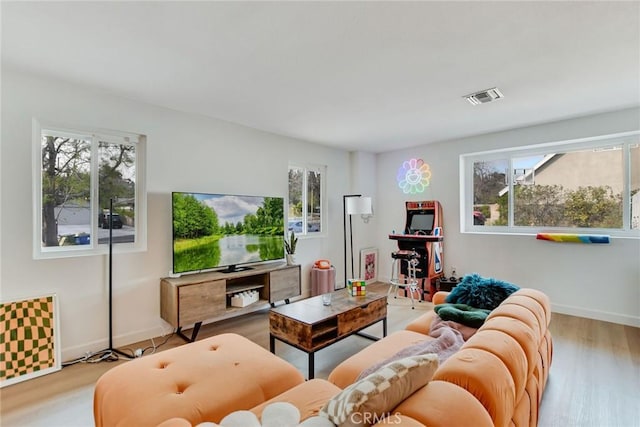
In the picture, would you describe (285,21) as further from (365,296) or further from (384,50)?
(365,296)

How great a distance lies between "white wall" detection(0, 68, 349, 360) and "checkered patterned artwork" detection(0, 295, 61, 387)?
11 centimetres

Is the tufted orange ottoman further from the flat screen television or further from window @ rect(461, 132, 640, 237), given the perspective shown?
window @ rect(461, 132, 640, 237)

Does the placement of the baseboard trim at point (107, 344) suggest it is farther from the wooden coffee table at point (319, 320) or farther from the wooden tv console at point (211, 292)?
the wooden coffee table at point (319, 320)

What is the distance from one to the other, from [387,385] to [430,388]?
0.55ft

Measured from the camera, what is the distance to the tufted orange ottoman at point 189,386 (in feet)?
4.25

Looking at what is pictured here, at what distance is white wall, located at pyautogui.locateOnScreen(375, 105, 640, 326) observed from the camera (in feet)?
11.0

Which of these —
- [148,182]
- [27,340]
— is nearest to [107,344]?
[27,340]

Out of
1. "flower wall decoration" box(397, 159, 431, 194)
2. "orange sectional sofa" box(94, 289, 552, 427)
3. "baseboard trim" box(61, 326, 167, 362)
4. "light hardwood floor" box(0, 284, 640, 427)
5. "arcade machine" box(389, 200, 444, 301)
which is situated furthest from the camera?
"flower wall decoration" box(397, 159, 431, 194)

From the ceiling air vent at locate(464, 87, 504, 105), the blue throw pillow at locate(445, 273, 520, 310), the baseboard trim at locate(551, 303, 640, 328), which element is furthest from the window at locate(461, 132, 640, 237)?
the blue throw pillow at locate(445, 273, 520, 310)

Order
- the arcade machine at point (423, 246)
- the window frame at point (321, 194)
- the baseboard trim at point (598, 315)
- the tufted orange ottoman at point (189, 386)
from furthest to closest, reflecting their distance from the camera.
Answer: the window frame at point (321, 194), the arcade machine at point (423, 246), the baseboard trim at point (598, 315), the tufted orange ottoman at point (189, 386)

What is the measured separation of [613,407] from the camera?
6.33ft

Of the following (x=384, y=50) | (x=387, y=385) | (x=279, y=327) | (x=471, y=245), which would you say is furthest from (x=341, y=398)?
(x=471, y=245)

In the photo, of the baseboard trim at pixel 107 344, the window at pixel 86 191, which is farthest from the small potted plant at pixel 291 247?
the window at pixel 86 191

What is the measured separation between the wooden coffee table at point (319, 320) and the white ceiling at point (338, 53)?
195 cm
